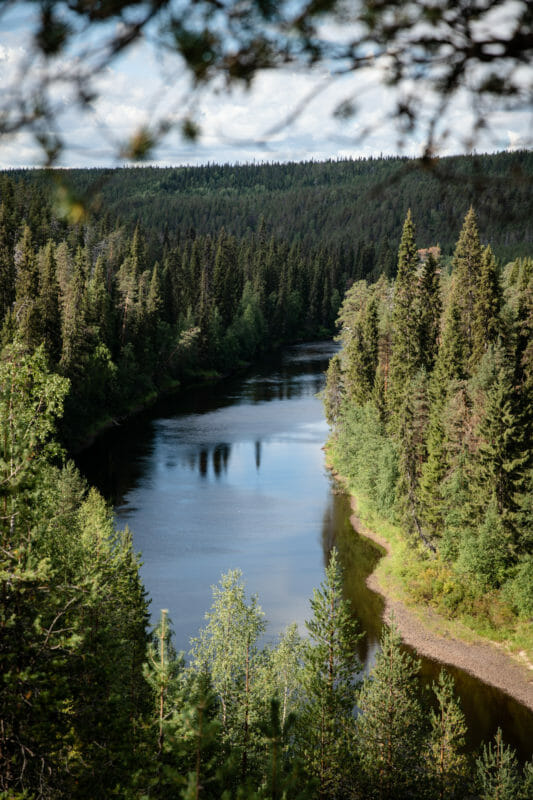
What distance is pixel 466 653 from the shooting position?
26.9m

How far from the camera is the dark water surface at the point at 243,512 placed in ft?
93.5

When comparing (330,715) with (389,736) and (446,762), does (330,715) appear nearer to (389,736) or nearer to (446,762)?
(389,736)

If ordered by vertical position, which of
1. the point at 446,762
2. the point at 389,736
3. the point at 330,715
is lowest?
the point at 446,762

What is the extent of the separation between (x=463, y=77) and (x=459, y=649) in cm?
2616

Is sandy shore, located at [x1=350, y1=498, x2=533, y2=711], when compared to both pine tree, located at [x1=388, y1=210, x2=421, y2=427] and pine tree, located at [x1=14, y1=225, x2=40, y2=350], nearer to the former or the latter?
pine tree, located at [x1=388, y1=210, x2=421, y2=427]

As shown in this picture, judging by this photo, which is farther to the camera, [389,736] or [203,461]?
[203,461]

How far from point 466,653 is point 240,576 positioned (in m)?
9.35

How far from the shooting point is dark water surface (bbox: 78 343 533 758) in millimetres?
28500

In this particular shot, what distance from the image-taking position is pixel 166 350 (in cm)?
7844

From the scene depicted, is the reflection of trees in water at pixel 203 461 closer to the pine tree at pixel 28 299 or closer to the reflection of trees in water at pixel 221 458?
the reflection of trees in water at pixel 221 458

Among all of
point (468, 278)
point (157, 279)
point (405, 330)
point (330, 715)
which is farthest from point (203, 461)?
point (157, 279)

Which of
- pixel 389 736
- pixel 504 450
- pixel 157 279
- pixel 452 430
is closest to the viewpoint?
pixel 389 736

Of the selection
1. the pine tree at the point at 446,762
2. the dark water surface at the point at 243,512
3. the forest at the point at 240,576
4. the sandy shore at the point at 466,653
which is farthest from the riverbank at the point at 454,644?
the pine tree at the point at 446,762

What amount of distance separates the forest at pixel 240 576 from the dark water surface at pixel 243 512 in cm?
175
